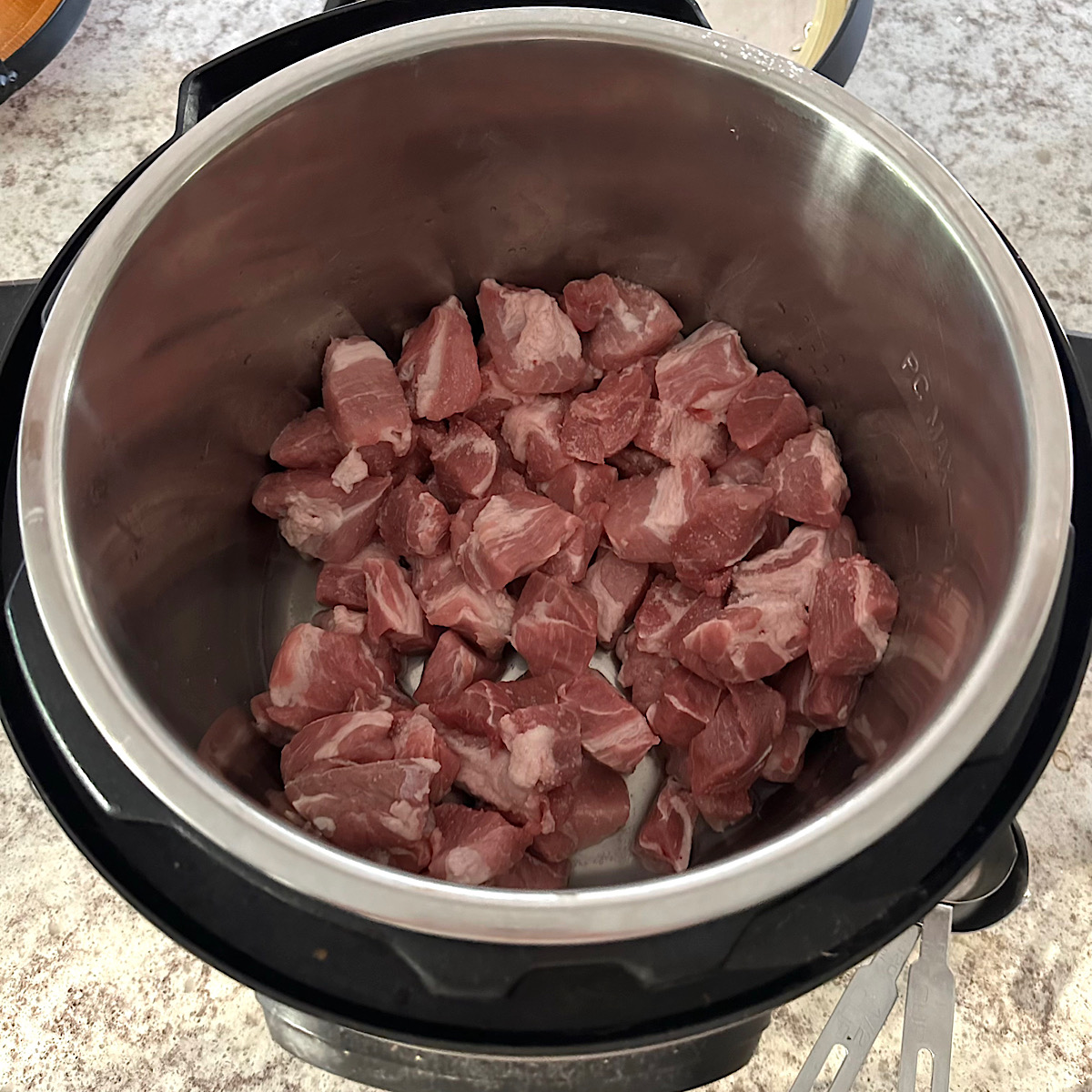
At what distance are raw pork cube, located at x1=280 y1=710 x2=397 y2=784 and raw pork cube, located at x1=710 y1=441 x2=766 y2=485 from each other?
612 millimetres

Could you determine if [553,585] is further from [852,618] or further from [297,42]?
[297,42]

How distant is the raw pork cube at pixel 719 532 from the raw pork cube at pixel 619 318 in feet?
0.89

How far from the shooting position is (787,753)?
1.23 meters

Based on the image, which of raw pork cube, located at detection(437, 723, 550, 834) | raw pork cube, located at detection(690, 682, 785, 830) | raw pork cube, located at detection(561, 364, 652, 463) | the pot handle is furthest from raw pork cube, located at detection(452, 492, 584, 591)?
the pot handle

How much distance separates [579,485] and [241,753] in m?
0.60

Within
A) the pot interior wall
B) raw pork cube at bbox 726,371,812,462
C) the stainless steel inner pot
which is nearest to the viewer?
the stainless steel inner pot

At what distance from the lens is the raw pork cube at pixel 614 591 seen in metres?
1.35

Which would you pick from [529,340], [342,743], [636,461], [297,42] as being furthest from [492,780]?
[297,42]

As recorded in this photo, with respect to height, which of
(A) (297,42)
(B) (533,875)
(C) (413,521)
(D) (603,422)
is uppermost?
(A) (297,42)

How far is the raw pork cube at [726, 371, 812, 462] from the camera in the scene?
1.34m

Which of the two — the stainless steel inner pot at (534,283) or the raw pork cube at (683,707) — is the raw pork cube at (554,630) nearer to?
the raw pork cube at (683,707)

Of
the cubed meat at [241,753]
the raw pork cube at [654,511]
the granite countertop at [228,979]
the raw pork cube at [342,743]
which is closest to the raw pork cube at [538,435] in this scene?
the raw pork cube at [654,511]

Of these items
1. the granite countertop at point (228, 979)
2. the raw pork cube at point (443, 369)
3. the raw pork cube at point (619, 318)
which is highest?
the raw pork cube at point (619, 318)

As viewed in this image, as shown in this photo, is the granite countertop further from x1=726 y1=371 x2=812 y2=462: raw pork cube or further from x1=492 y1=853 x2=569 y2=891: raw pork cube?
x1=726 y1=371 x2=812 y2=462: raw pork cube
